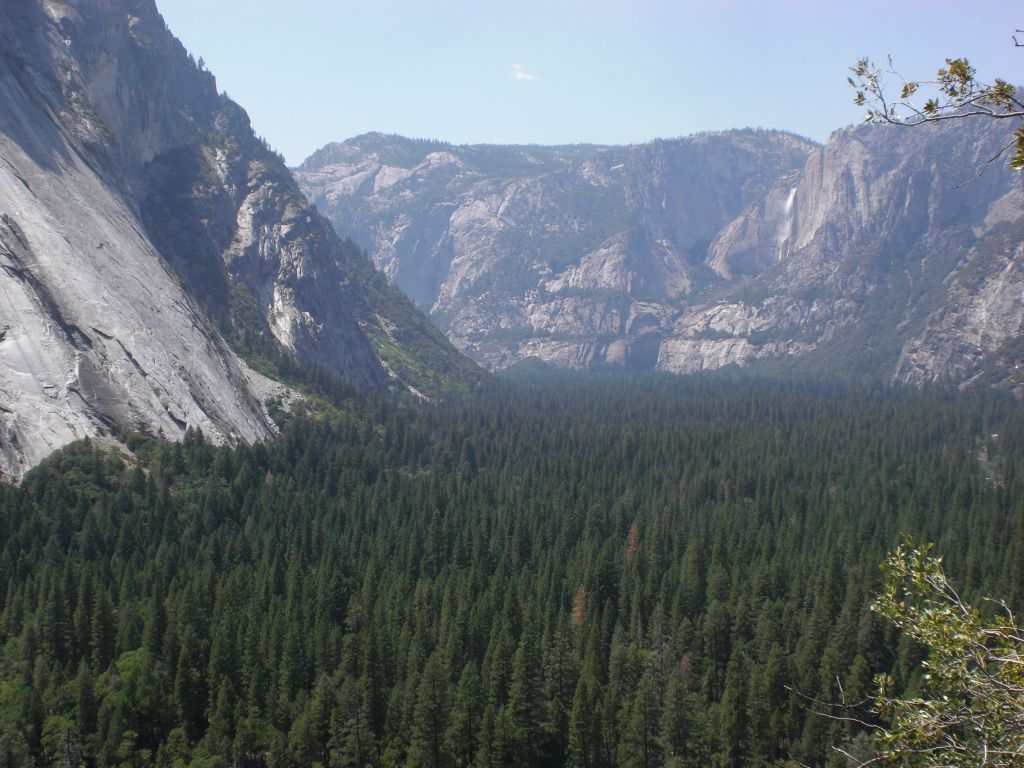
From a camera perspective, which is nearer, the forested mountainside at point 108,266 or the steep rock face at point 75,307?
the steep rock face at point 75,307

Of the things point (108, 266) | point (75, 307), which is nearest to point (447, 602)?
point (75, 307)

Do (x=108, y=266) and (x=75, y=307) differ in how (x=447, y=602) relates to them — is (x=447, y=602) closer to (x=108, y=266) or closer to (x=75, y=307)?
(x=75, y=307)

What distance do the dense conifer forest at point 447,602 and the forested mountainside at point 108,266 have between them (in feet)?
28.7

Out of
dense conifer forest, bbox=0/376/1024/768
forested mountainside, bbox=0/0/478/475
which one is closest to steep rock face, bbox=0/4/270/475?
forested mountainside, bbox=0/0/478/475

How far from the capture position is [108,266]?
13375 centimetres

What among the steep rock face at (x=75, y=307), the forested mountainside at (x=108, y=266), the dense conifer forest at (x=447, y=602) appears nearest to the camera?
the dense conifer forest at (x=447, y=602)

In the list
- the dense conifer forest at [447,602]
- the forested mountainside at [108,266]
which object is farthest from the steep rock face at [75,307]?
the dense conifer forest at [447,602]

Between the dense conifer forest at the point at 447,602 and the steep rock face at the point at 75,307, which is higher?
the steep rock face at the point at 75,307

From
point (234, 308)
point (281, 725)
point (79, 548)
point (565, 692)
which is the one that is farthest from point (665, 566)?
point (234, 308)

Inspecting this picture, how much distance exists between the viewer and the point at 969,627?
16.6m

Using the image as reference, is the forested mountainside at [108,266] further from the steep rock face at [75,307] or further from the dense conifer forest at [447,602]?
the dense conifer forest at [447,602]

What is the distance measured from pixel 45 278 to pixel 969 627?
4949 inches

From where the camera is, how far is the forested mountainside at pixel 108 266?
11456 centimetres

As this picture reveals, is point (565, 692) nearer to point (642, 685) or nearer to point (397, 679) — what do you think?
point (642, 685)
